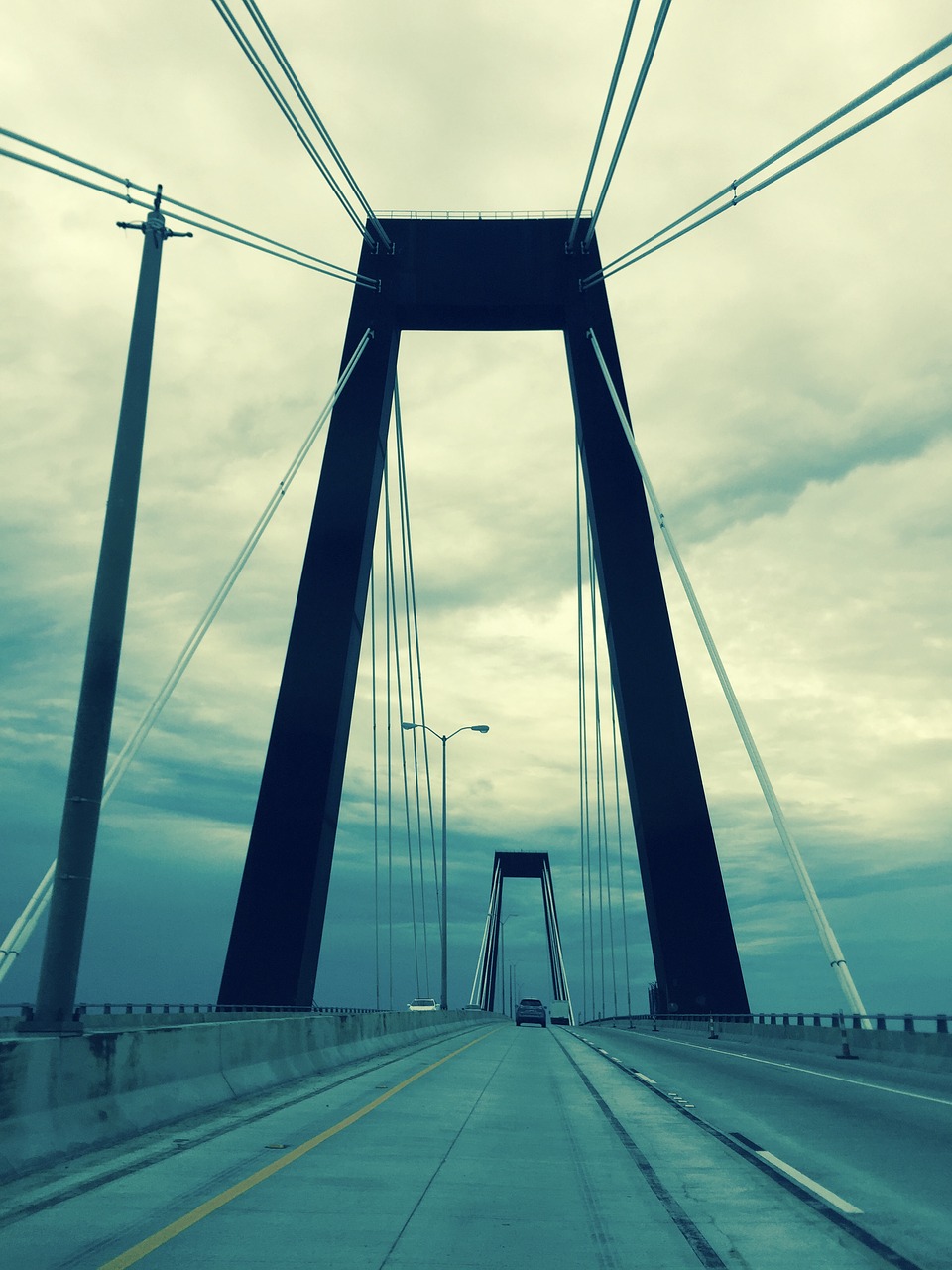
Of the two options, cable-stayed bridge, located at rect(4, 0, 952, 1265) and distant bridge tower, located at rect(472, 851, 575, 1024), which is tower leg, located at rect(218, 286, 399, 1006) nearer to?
cable-stayed bridge, located at rect(4, 0, 952, 1265)

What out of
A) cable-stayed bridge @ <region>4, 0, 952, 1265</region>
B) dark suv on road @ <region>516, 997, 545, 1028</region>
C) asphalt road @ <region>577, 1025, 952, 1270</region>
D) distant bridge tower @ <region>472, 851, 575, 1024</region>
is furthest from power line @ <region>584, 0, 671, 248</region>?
distant bridge tower @ <region>472, 851, 575, 1024</region>

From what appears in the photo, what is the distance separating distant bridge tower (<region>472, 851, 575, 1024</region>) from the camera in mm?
120075

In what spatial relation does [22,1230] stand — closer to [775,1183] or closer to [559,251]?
[775,1183]

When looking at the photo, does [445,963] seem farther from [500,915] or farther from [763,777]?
[500,915]

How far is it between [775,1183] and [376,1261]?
339cm

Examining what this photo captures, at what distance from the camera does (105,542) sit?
1026 centimetres

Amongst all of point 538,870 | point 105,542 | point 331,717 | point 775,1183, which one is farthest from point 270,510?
point 538,870

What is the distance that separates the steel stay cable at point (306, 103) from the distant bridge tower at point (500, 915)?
82934mm

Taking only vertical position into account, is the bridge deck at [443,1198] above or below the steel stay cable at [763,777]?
below

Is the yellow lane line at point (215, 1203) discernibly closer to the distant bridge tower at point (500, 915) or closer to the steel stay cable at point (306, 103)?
the steel stay cable at point (306, 103)

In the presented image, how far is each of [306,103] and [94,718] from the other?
20088 mm

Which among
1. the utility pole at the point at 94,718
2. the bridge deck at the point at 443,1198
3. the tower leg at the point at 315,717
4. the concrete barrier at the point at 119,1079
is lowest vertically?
the bridge deck at the point at 443,1198

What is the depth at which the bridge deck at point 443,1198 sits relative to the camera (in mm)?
5910

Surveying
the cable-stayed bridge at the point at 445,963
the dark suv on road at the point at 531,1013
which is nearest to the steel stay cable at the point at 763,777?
the cable-stayed bridge at the point at 445,963
